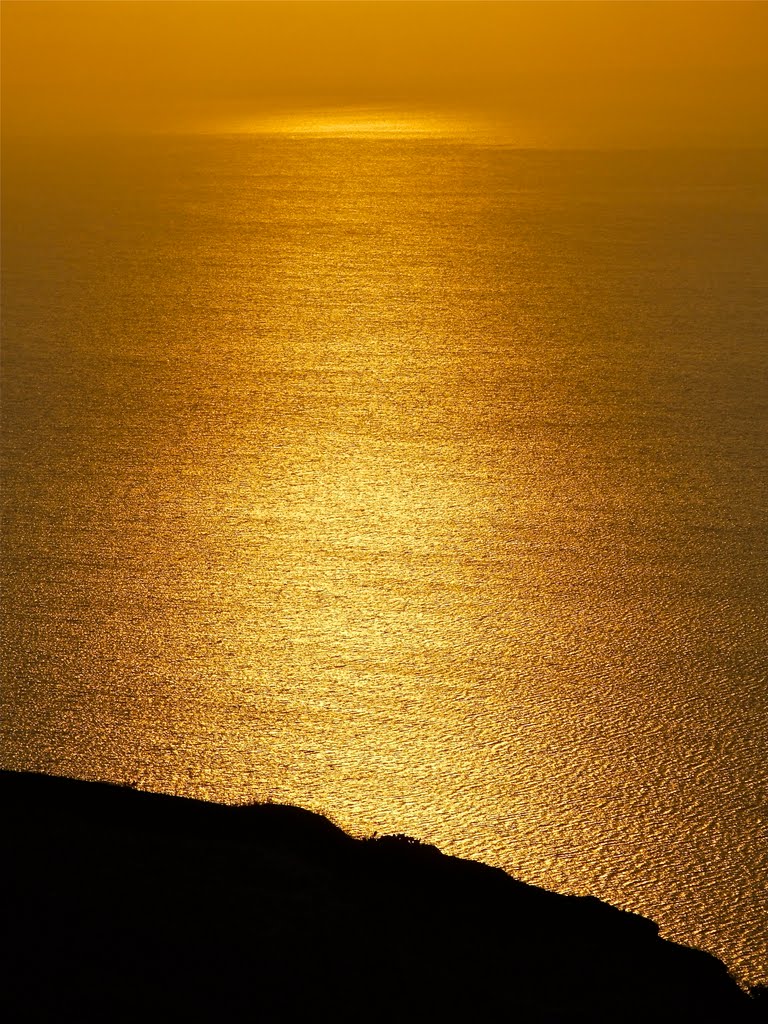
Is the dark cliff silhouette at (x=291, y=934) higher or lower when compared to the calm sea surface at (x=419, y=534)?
lower

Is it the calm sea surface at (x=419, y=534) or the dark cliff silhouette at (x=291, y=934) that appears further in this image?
the calm sea surface at (x=419, y=534)

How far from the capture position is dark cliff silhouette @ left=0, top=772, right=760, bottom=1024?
1870 mm

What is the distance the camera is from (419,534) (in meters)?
6.40

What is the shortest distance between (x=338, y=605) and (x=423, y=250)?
20.7 ft

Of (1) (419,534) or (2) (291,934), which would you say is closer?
(2) (291,934)

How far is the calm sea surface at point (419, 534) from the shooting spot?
4492 millimetres

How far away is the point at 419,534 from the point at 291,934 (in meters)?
4.44

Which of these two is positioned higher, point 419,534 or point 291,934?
point 419,534

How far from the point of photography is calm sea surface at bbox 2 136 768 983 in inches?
177

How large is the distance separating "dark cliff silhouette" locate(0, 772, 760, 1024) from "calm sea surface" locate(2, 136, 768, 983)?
56.7 inches

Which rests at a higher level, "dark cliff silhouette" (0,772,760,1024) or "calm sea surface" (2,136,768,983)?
"calm sea surface" (2,136,768,983)

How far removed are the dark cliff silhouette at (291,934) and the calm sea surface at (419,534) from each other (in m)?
1.44

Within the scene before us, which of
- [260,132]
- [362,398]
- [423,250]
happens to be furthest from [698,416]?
[260,132]

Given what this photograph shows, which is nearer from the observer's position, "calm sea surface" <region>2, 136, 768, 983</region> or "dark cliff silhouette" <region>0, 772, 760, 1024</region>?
"dark cliff silhouette" <region>0, 772, 760, 1024</region>
